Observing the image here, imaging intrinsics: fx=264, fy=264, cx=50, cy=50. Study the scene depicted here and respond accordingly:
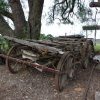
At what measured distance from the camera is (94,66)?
780 centimetres

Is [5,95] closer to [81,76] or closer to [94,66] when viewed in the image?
[81,76]

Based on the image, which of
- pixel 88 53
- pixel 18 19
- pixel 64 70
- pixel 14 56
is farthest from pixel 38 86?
pixel 18 19

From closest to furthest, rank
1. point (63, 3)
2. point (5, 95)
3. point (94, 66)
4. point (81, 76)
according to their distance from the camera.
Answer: point (5, 95) → point (81, 76) → point (94, 66) → point (63, 3)

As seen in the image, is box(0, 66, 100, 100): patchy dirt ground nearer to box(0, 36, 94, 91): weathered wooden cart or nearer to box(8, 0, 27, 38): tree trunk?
box(0, 36, 94, 91): weathered wooden cart

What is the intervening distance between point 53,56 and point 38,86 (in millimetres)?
851

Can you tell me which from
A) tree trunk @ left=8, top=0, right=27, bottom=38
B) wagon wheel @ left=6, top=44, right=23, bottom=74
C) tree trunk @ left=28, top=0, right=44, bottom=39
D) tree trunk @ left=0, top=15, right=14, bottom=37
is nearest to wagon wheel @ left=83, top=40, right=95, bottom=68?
wagon wheel @ left=6, top=44, right=23, bottom=74

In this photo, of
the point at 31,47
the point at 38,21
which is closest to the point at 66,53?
the point at 31,47

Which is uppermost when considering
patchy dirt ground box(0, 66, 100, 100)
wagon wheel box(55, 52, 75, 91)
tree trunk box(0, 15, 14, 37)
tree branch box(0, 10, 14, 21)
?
tree branch box(0, 10, 14, 21)

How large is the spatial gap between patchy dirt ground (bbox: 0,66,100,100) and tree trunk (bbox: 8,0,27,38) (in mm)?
1850

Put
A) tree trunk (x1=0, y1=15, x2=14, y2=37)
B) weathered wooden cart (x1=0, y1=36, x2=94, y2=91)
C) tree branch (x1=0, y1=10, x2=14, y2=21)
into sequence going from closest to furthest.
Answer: weathered wooden cart (x1=0, y1=36, x2=94, y2=91) → tree trunk (x1=0, y1=15, x2=14, y2=37) → tree branch (x1=0, y1=10, x2=14, y2=21)

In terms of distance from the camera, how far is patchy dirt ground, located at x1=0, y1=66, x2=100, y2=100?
18.3 ft

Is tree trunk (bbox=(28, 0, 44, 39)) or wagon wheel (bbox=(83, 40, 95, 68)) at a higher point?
tree trunk (bbox=(28, 0, 44, 39))

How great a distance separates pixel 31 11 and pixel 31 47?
9.02 feet

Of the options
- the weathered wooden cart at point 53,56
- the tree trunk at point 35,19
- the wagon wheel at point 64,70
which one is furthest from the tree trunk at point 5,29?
the wagon wheel at point 64,70
